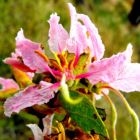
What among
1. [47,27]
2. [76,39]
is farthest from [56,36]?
[47,27]

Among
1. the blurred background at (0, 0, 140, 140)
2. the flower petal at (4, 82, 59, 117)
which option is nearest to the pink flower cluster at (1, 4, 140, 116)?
the flower petal at (4, 82, 59, 117)

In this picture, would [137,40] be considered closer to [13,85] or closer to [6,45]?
[6,45]

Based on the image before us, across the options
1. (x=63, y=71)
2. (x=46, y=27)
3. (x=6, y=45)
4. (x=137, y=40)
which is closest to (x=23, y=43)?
(x=63, y=71)

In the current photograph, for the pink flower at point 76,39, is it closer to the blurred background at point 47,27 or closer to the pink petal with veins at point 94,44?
the pink petal with veins at point 94,44

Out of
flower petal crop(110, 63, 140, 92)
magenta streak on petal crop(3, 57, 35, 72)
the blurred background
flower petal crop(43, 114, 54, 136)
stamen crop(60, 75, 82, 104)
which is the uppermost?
the blurred background

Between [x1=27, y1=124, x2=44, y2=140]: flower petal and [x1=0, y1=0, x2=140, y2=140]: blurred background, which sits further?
[x1=0, y1=0, x2=140, y2=140]: blurred background

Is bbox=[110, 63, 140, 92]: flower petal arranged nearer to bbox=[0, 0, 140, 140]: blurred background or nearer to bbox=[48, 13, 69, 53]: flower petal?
bbox=[48, 13, 69, 53]: flower petal

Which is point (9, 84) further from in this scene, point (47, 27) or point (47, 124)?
point (47, 27)
